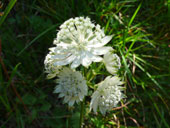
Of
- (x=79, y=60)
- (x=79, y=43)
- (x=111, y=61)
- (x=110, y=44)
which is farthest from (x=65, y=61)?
(x=110, y=44)

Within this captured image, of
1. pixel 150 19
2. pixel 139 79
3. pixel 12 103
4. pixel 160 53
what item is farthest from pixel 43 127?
pixel 150 19

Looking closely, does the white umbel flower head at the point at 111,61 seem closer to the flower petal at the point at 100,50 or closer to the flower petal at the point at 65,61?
the flower petal at the point at 100,50

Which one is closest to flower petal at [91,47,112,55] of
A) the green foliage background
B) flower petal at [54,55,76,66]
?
flower petal at [54,55,76,66]

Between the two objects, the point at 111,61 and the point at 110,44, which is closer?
the point at 111,61

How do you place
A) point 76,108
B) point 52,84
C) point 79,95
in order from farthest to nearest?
point 52,84, point 76,108, point 79,95

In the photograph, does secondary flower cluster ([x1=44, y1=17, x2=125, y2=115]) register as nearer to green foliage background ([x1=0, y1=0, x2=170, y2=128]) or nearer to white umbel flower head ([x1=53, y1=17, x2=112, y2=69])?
white umbel flower head ([x1=53, y1=17, x2=112, y2=69])

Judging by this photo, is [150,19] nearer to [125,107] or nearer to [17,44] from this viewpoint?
[125,107]

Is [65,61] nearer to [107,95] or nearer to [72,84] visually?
[72,84]
